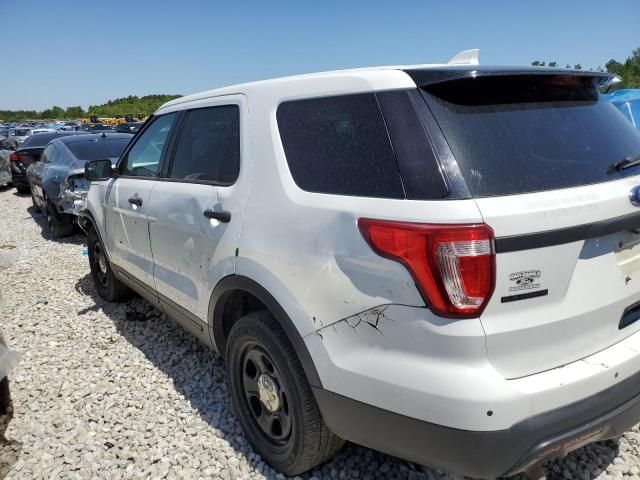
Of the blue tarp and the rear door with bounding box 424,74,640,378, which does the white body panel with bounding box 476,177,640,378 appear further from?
the blue tarp

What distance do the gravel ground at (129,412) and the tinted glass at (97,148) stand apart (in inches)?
145

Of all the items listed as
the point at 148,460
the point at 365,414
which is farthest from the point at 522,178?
the point at 148,460

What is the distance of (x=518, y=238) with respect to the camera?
1.52 metres

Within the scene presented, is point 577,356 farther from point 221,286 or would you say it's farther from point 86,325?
point 86,325

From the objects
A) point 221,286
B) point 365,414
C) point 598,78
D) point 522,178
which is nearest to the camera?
point 522,178

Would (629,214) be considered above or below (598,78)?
below

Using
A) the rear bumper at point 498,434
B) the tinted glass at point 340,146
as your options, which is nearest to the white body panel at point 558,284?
the rear bumper at point 498,434

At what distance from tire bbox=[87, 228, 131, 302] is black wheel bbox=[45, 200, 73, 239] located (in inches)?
135

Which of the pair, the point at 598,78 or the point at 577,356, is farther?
the point at 598,78

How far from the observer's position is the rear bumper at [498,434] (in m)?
1.56

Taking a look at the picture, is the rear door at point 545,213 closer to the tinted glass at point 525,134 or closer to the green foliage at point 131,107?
the tinted glass at point 525,134

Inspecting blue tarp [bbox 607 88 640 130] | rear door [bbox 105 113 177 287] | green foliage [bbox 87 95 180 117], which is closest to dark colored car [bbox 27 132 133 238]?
rear door [bbox 105 113 177 287]

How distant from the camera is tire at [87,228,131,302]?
4602 millimetres

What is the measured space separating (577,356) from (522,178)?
675 millimetres
